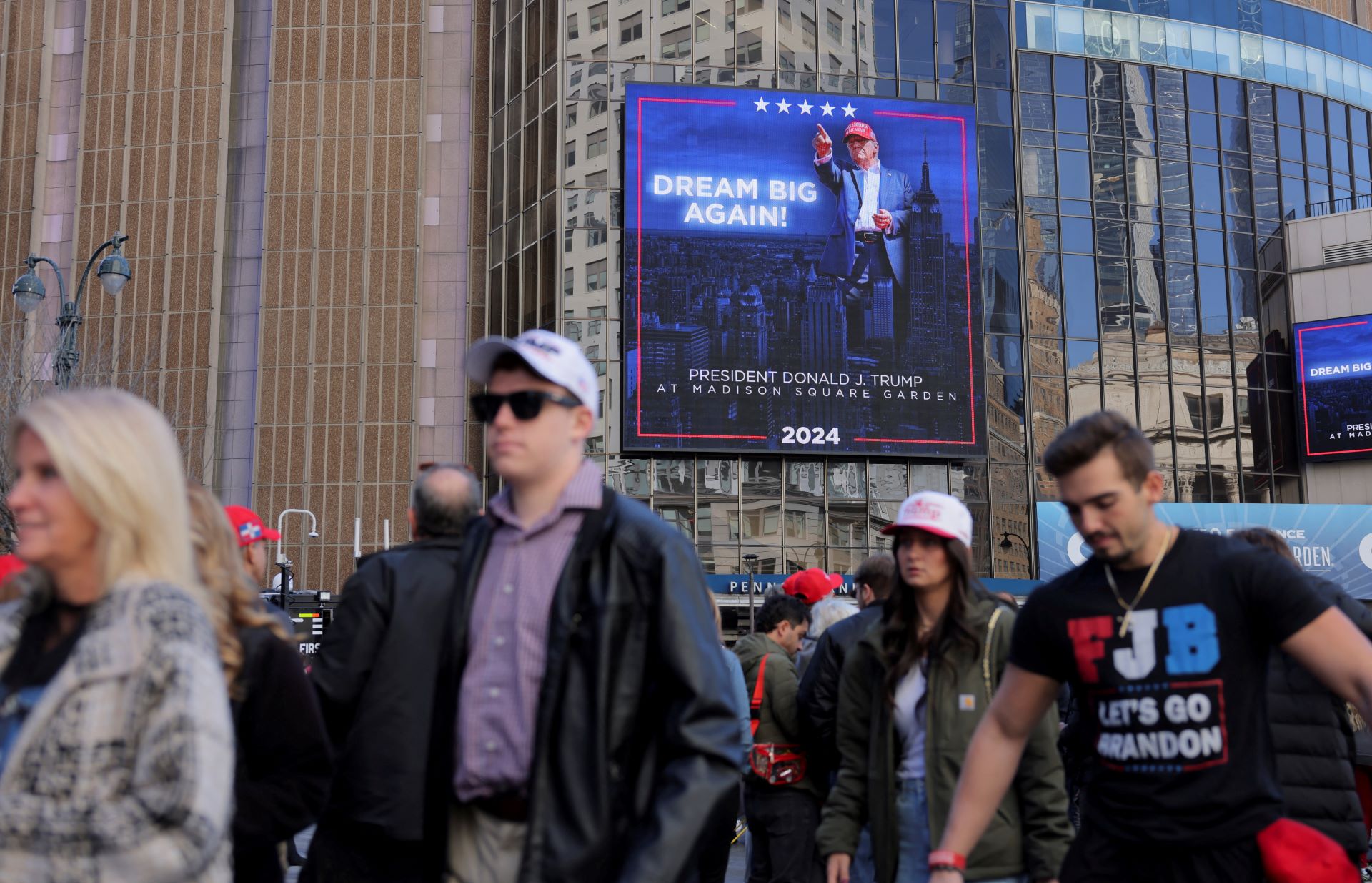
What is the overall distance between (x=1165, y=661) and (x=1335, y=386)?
1579 inches

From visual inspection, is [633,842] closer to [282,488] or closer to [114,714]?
[114,714]

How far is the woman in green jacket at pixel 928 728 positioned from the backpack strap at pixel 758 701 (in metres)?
2.22

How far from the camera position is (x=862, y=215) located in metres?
35.6

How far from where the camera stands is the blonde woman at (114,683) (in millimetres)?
2479

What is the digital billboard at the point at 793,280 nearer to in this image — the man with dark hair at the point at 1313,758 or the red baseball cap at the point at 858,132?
the red baseball cap at the point at 858,132

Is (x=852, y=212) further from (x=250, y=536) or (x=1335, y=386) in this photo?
(x=250, y=536)

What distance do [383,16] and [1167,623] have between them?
1610 inches

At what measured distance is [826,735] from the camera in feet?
21.3

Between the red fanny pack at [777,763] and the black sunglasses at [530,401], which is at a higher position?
the black sunglasses at [530,401]

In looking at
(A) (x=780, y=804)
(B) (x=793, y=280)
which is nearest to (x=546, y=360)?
(A) (x=780, y=804)

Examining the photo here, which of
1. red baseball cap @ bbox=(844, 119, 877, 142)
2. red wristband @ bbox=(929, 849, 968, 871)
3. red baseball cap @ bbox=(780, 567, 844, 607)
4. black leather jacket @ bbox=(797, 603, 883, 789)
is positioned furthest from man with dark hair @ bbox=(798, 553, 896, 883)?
red baseball cap @ bbox=(844, 119, 877, 142)

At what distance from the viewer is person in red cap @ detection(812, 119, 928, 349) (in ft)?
116

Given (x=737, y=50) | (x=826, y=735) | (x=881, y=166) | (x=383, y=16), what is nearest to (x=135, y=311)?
(x=383, y=16)

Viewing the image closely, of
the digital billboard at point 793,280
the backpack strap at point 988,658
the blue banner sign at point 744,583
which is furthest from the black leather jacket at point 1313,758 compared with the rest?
the digital billboard at point 793,280
